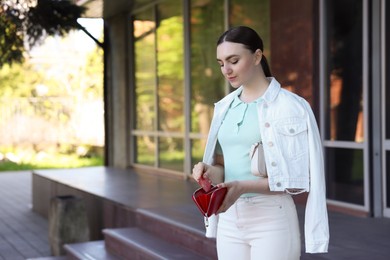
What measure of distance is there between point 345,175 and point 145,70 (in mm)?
5715

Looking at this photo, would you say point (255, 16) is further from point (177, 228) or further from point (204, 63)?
point (177, 228)

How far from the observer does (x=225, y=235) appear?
7.75 feet

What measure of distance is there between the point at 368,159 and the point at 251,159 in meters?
3.90

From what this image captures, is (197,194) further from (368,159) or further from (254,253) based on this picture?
(368,159)

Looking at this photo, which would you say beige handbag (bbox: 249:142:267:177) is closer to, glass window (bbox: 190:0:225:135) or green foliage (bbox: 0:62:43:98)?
glass window (bbox: 190:0:225:135)

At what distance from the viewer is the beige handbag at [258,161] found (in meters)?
2.23

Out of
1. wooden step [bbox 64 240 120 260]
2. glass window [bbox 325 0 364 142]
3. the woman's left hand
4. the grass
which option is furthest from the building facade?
the grass

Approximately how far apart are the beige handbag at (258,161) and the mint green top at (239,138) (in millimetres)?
39

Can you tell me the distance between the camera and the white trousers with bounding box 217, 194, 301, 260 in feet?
7.35

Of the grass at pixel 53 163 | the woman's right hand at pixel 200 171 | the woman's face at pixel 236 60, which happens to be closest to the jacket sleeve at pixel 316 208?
the woman's face at pixel 236 60

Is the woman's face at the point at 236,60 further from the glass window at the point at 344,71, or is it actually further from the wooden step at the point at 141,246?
the glass window at the point at 344,71

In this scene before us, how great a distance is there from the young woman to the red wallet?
29 mm

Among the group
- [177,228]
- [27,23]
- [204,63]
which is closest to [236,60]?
[177,228]

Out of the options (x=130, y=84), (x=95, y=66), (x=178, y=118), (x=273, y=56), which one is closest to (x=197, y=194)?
(x=273, y=56)
